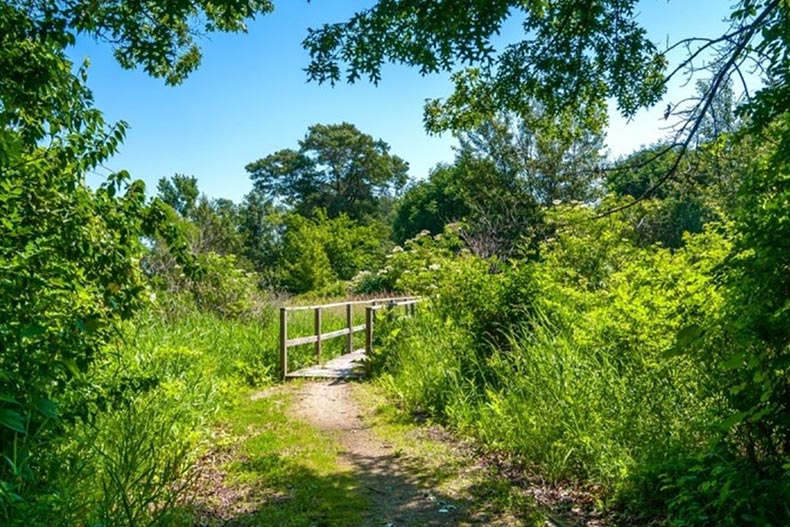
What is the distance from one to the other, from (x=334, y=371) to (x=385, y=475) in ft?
14.6

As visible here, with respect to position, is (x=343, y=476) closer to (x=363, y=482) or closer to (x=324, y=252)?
(x=363, y=482)

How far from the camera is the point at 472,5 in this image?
11.6ft

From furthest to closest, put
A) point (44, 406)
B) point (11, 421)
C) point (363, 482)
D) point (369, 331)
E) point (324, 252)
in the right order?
point (324, 252), point (369, 331), point (363, 482), point (44, 406), point (11, 421)

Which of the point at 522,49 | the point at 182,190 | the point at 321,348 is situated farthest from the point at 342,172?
the point at 522,49

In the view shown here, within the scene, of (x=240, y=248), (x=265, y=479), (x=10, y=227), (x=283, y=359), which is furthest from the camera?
(x=240, y=248)

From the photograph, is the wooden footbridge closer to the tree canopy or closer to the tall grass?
the tall grass

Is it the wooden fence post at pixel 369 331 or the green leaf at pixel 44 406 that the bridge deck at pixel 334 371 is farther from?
the green leaf at pixel 44 406

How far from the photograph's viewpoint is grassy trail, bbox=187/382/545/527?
351 centimetres

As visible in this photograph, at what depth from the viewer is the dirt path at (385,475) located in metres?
3.50

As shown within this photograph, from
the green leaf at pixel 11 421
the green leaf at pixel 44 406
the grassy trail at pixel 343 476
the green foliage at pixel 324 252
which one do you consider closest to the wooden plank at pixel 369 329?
the grassy trail at pixel 343 476

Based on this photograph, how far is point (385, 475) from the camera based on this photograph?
4.32 meters

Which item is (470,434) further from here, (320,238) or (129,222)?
(320,238)

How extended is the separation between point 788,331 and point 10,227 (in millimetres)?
3841

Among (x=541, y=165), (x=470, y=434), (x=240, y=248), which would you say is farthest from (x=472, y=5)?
(x=240, y=248)
